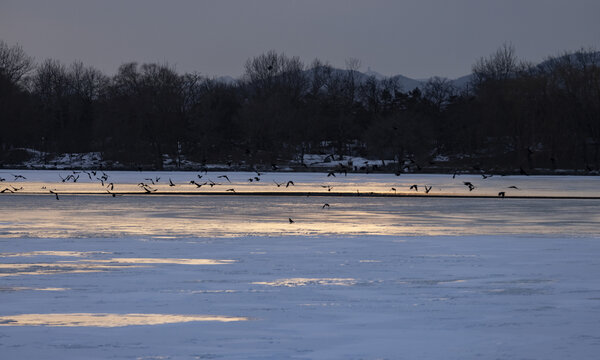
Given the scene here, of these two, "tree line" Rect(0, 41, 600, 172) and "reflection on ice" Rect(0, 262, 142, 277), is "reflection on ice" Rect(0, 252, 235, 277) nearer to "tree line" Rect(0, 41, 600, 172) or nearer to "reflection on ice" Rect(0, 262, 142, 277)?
"reflection on ice" Rect(0, 262, 142, 277)

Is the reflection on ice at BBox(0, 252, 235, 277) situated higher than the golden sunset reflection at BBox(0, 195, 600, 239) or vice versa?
the golden sunset reflection at BBox(0, 195, 600, 239)

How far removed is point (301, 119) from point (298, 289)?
91.3m

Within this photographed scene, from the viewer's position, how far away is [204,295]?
11945mm

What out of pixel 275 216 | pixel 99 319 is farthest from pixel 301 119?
pixel 99 319

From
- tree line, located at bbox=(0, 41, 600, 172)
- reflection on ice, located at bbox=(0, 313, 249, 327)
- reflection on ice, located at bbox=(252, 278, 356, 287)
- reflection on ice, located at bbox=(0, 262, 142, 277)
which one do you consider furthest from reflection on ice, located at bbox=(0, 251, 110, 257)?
tree line, located at bbox=(0, 41, 600, 172)

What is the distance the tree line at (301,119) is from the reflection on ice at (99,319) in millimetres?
72610

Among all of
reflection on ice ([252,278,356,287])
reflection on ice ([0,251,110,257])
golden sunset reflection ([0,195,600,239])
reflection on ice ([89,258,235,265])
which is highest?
golden sunset reflection ([0,195,600,239])

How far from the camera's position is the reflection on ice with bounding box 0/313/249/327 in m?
9.99

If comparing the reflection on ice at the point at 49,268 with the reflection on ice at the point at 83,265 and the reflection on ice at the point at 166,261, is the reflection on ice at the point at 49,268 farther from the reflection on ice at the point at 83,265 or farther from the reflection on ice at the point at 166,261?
the reflection on ice at the point at 166,261

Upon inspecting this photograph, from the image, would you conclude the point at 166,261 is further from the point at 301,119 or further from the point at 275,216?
the point at 301,119

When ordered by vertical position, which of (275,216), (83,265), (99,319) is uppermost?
(275,216)

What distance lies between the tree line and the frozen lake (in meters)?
62.1

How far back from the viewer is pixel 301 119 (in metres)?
103

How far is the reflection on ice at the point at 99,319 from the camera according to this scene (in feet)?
32.8
